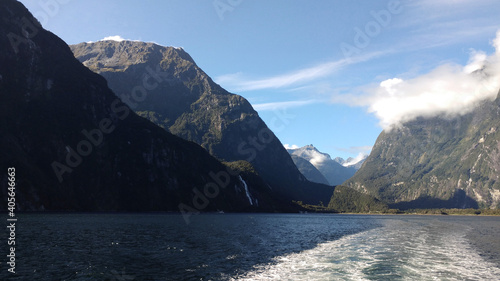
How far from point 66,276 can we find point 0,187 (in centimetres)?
17455

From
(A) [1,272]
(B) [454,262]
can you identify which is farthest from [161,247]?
(B) [454,262]

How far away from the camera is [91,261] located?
Result: 4506 centimetres

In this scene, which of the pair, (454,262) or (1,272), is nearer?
(1,272)

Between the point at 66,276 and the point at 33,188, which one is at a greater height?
the point at 33,188

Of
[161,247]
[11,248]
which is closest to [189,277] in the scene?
[161,247]

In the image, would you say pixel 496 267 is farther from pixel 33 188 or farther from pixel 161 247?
pixel 33 188

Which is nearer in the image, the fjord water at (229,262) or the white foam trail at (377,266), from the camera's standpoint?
the fjord water at (229,262)

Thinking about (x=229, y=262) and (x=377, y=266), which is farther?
(x=229, y=262)

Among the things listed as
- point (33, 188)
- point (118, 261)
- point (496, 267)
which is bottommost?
point (496, 267)

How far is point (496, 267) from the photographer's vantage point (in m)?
49.0

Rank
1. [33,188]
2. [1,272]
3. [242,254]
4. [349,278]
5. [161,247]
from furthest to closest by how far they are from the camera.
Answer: [33,188] → [161,247] → [242,254] → [349,278] → [1,272]

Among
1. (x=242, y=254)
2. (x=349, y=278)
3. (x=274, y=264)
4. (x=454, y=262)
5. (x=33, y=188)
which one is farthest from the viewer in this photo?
(x=33, y=188)

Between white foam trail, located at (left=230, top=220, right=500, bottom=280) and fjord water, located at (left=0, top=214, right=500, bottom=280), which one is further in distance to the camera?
white foam trail, located at (left=230, top=220, right=500, bottom=280)

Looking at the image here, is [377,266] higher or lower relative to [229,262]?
lower
